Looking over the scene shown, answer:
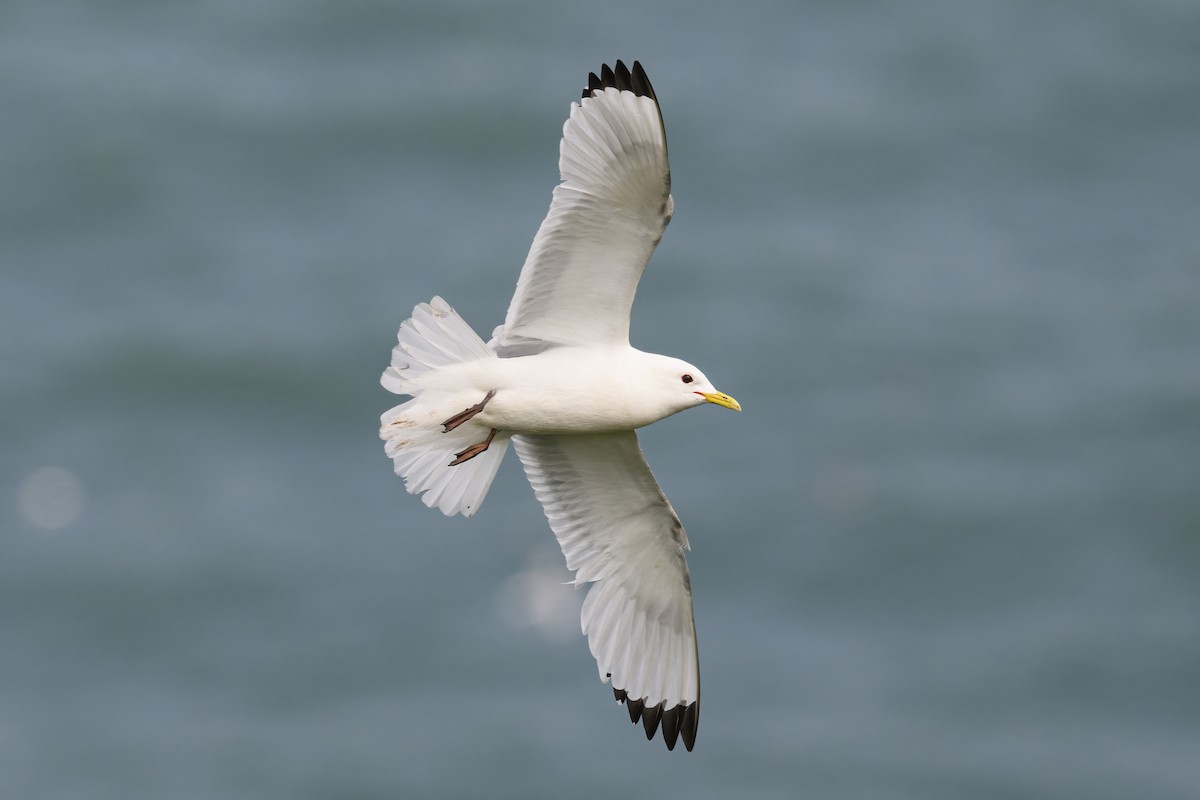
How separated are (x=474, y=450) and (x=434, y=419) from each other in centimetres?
27

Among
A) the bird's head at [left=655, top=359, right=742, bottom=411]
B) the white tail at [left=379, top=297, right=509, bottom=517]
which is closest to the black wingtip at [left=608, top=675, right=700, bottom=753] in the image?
the white tail at [left=379, top=297, right=509, bottom=517]

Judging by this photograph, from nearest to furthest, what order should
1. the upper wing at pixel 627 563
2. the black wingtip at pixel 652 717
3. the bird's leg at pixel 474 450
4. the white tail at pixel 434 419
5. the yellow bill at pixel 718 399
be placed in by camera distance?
1. the yellow bill at pixel 718 399
2. the white tail at pixel 434 419
3. the bird's leg at pixel 474 450
4. the upper wing at pixel 627 563
5. the black wingtip at pixel 652 717

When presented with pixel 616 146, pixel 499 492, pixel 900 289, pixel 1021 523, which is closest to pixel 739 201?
pixel 900 289

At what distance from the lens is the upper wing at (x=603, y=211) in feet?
28.5

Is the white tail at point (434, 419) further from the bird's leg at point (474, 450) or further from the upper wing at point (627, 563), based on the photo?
the upper wing at point (627, 563)

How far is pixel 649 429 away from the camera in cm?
4738

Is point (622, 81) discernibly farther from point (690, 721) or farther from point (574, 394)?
point (690, 721)

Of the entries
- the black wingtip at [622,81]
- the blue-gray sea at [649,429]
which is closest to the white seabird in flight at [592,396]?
the black wingtip at [622,81]

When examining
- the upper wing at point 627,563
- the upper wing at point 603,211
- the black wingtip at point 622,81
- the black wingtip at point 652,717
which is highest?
the black wingtip at point 622,81

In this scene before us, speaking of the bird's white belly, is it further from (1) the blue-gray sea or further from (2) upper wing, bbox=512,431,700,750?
(1) the blue-gray sea

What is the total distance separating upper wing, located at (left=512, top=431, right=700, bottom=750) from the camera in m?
9.72

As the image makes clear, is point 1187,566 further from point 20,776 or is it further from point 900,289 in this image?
point 20,776

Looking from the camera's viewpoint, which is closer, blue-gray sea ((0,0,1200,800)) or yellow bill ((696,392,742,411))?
yellow bill ((696,392,742,411))

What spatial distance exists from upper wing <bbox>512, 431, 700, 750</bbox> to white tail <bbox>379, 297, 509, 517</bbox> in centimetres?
44
